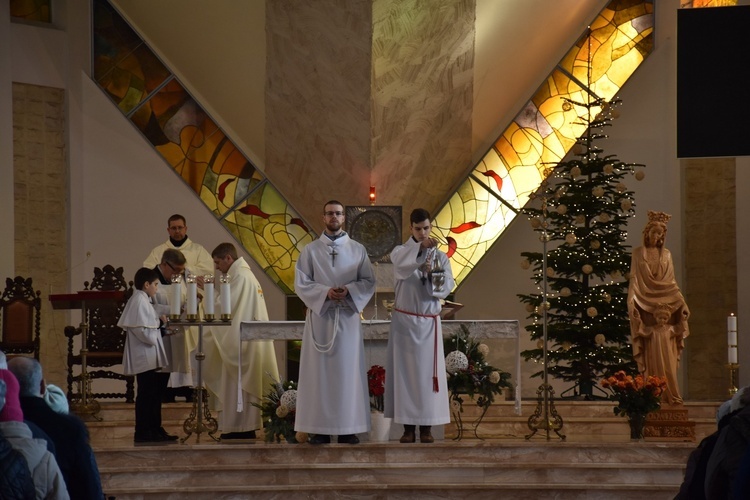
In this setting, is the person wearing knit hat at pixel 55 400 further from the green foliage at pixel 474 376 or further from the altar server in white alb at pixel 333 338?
the green foliage at pixel 474 376

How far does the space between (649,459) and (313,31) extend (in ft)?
17.7

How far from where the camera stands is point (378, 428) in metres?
9.42

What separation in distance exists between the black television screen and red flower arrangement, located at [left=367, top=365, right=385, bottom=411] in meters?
2.77

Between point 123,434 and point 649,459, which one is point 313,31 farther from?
point 649,459

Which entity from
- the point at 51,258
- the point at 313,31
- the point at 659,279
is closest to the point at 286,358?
the point at 51,258

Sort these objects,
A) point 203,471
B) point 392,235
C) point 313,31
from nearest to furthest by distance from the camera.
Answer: point 203,471
point 313,31
point 392,235

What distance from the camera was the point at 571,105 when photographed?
44.2 feet

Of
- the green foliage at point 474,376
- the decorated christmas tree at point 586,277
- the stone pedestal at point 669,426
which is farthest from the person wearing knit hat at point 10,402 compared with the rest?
the decorated christmas tree at point 586,277

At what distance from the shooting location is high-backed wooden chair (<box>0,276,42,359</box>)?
446 inches

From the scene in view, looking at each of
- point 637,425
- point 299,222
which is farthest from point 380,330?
point 299,222

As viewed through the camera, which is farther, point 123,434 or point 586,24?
point 586,24

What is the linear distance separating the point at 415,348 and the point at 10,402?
481 cm

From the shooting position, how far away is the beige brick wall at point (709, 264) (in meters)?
13.4

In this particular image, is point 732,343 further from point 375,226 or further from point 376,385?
point 375,226
